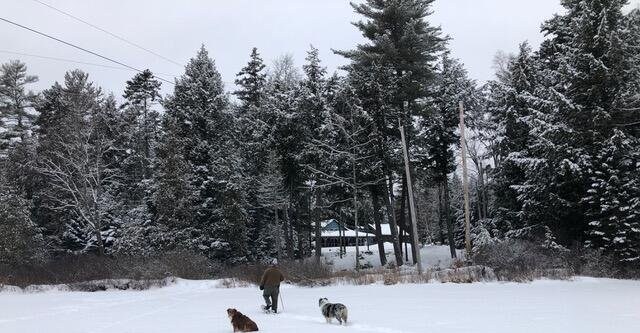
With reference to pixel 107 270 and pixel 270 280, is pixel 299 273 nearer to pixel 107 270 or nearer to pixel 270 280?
pixel 107 270

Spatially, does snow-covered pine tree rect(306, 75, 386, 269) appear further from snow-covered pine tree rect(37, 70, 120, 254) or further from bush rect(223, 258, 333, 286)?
snow-covered pine tree rect(37, 70, 120, 254)

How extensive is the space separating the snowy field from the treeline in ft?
22.8

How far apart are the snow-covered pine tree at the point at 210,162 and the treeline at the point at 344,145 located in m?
0.15

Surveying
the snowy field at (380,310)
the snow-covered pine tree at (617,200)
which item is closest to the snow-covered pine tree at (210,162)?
the snowy field at (380,310)

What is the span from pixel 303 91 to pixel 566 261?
22.7 m

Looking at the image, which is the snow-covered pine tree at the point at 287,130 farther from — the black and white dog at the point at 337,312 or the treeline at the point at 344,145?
the black and white dog at the point at 337,312

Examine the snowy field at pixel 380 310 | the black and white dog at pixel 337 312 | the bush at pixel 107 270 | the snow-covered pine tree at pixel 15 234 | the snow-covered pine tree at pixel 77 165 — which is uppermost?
the snow-covered pine tree at pixel 77 165

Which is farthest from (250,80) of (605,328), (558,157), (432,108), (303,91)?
(605,328)

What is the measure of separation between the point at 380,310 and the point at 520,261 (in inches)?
438

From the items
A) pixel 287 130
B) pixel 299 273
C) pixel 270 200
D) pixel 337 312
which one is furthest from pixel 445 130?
pixel 337 312

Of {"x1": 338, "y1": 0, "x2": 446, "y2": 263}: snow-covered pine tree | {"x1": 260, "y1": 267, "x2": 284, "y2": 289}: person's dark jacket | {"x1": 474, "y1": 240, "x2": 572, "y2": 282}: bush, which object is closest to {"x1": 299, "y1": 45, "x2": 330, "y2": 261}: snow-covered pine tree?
{"x1": 338, "y1": 0, "x2": 446, "y2": 263}: snow-covered pine tree

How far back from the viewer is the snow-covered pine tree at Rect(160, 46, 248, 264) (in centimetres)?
4009

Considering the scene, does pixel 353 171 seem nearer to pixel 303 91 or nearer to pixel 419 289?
pixel 303 91

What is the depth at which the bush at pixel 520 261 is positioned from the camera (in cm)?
2322
